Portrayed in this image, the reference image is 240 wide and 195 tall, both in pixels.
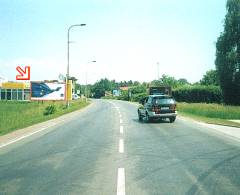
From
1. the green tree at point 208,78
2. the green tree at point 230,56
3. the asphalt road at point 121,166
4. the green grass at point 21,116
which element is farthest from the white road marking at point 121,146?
the green tree at point 208,78

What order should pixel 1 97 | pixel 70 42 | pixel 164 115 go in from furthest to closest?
1. pixel 1 97
2. pixel 70 42
3. pixel 164 115

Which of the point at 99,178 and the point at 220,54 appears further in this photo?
the point at 220,54

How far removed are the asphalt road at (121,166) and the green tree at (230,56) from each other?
41489 millimetres

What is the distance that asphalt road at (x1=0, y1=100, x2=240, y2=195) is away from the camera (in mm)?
6664

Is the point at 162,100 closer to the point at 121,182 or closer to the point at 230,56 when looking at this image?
the point at 121,182

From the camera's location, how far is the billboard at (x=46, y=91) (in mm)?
69062

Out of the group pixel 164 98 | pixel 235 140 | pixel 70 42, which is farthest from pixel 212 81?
pixel 235 140

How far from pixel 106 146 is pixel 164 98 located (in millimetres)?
10631

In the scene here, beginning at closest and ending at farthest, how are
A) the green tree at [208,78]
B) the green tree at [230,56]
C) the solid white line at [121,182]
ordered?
1. the solid white line at [121,182]
2. the green tree at [230,56]
3. the green tree at [208,78]

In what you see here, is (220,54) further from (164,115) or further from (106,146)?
(106,146)

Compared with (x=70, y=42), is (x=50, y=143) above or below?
below

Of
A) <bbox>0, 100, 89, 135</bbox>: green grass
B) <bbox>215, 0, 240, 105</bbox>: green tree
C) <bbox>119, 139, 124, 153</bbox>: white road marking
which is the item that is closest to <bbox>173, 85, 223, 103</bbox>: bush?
<bbox>215, 0, 240, 105</bbox>: green tree

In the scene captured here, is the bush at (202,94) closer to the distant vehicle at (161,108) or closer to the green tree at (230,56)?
the green tree at (230,56)

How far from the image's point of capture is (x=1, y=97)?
296 feet
